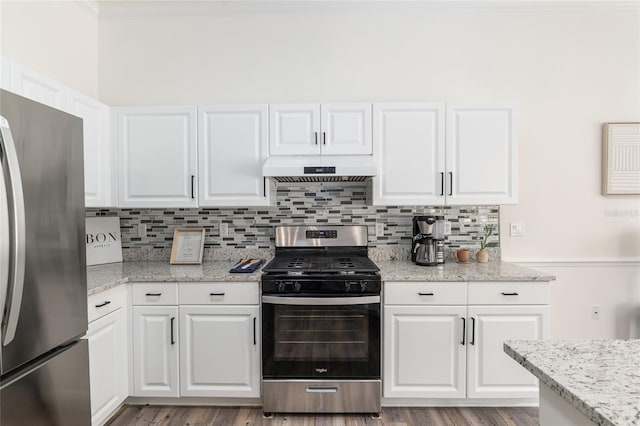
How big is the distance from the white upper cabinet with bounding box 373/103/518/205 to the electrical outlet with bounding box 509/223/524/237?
43 cm

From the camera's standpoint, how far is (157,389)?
2.29m

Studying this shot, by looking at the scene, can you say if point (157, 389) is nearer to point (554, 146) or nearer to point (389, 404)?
point (389, 404)

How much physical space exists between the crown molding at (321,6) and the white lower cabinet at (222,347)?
7.45 feet

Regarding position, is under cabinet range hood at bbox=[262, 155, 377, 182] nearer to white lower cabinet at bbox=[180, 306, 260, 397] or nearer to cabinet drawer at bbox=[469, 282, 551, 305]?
white lower cabinet at bbox=[180, 306, 260, 397]

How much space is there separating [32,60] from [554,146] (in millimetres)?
3769

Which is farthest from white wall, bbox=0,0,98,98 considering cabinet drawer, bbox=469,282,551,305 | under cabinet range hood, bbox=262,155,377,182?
cabinet drawer, bbox=469,282,551,305

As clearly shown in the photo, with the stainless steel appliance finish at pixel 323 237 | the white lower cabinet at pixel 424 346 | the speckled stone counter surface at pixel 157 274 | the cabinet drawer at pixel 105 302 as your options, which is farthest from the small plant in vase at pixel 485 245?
the cabinet drawer at pixel 105 302

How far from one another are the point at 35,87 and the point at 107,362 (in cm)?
158

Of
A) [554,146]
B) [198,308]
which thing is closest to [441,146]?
[554,146]

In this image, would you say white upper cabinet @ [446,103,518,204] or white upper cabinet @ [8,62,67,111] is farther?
white upper cabinet @ [446,103,518,204]

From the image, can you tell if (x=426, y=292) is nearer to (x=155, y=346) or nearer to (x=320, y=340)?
(x=320, y=340)

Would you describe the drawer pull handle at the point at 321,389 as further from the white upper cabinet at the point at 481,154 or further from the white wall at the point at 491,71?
the white wall at the point at 491,71

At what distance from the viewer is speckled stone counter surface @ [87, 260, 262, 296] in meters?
2.17

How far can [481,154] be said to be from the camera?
2.48 meters
